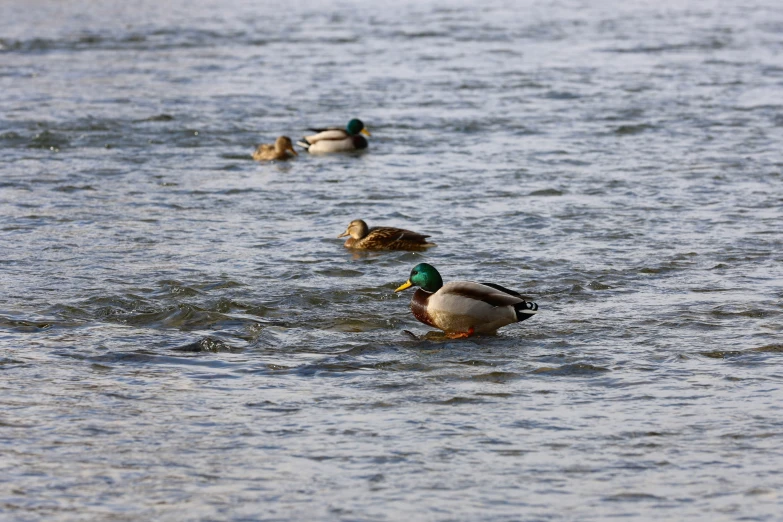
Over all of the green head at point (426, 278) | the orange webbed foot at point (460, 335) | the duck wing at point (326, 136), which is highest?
the green head at point (426, 278)

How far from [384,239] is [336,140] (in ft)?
20.9

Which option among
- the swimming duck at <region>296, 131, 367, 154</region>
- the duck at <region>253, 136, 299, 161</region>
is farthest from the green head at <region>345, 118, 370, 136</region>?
the duck at <region>253, 136, 299, 161</region>

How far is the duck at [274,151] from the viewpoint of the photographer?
17.4m

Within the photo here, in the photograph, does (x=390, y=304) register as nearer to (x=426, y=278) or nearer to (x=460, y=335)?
(x=426, y=278)

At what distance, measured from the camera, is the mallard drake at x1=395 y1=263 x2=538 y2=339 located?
9172 millimetres

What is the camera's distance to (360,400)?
7.86m

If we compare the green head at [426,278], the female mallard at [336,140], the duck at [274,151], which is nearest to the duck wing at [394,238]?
the green head at [426,278]

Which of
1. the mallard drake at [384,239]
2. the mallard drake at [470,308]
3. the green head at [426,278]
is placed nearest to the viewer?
the mallard drake at [470,308]

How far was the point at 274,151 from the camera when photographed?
17438mm

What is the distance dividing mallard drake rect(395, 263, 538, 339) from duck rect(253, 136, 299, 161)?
835 centimetres

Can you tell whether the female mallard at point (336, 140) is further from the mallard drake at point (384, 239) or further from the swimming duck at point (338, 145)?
the mallard drake at point (384, 239)

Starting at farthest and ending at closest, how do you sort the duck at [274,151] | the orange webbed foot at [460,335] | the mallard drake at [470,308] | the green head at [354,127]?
1. the green head at [354,127]
2. the duck at [274,151]
3. the orange webbed foot at [460,335]
4. the mallard drake at [470,308]

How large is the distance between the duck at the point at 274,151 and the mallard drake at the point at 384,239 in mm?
5156

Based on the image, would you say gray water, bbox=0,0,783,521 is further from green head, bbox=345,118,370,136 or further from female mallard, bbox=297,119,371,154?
green head, bbox=345,118,370,136
